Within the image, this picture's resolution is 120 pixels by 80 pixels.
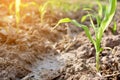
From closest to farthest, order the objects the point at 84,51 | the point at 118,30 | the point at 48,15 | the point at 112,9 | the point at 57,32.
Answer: the point at 112,9
the point at 84,51
the point at 118,30
the point at 57,32
the point at 48,15

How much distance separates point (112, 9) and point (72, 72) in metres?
0.51

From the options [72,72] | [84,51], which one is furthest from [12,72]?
[84,51]

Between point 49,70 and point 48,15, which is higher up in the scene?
point 48,15

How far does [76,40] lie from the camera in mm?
2482

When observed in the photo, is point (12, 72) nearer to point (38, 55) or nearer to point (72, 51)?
point (38, 55)

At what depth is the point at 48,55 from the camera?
7.45ft

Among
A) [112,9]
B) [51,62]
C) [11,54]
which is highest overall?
[112,9]

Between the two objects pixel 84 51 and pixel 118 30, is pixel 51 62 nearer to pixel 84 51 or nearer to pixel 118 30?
pixel 84 51

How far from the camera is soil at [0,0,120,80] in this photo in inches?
65.9

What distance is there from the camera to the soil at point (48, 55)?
1.67 m

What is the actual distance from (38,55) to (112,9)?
33.5 inches

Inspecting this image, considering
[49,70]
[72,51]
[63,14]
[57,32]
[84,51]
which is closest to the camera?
[49,70]

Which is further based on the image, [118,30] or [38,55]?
[118,30]

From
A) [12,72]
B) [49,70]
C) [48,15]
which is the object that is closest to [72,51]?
[49,70]
